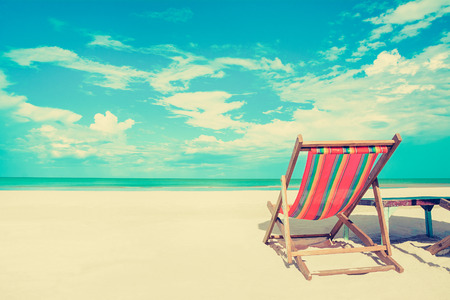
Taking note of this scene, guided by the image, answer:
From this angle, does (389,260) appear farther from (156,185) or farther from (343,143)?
(156,185)

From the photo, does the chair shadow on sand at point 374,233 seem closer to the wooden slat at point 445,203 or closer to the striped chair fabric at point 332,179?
the wooden slat at point 445,203

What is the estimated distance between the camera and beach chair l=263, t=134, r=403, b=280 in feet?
8.61

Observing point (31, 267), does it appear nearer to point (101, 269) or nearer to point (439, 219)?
point (101, 269)

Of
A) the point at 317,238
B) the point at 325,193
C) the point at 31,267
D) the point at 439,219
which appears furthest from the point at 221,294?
the point at 439,219

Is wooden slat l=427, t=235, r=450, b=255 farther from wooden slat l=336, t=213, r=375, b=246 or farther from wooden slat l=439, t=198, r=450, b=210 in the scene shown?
wooden slat l=336, t=213, r=375, b=246

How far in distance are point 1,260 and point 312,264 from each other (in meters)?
3.27

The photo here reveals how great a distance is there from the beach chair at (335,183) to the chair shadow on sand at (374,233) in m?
0.30

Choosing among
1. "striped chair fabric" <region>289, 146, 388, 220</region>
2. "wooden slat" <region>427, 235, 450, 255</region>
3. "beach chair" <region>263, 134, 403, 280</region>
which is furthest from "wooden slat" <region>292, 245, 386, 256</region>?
"wooden slat" <region>427, 235, 450, 255</region>

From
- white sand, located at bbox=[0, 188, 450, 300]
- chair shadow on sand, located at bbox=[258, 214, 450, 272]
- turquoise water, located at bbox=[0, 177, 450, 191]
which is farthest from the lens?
turquoise water, located at bbox=[0, 177, 450, 191]

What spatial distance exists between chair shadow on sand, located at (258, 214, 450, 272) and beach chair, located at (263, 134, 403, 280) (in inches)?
11.9

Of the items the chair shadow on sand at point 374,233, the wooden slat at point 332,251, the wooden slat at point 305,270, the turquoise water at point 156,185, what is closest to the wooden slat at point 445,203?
the chair shadow on sand at point 374,233

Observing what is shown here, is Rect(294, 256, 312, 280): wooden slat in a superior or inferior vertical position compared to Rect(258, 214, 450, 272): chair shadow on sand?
superior

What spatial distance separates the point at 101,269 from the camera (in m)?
2.86

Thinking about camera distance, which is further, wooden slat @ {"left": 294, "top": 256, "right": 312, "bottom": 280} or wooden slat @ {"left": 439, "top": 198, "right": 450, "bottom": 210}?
wooden slat @ {"left": 439, "top": 198, "right": 450, "bottom": 210}
